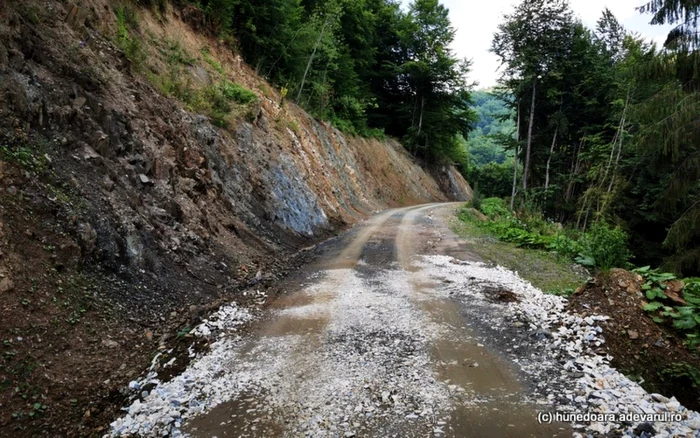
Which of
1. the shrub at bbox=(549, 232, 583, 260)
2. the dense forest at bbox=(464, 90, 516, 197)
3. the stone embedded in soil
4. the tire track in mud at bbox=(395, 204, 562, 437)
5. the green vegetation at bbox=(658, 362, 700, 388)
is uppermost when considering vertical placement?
the dense forest at bbox=(464, 90, 516, 197)

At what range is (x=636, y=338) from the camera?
5.05m

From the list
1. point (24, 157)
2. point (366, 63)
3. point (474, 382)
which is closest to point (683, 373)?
point (474, 382)

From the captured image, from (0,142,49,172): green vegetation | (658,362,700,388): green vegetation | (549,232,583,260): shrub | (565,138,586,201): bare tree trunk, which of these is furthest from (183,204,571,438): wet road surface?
(565,138,586,201): bare tree trunk

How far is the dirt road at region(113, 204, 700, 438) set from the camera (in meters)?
3.68

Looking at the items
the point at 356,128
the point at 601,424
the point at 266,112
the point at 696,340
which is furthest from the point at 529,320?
the point at 356,128

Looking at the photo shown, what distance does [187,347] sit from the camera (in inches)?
207

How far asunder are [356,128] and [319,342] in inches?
1101

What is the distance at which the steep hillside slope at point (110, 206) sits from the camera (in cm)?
422

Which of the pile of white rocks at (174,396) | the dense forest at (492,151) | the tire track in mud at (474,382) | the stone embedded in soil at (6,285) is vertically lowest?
the tire track in mud at (474,382)

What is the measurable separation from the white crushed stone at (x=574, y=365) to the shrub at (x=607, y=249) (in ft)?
8.58

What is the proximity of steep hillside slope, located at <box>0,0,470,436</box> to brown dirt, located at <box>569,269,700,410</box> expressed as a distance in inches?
232

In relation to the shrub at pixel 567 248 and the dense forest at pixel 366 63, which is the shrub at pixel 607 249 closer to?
the shrub at pixel 567 248

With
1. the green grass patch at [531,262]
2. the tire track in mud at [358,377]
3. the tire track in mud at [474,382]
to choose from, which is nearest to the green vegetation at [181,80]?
the tire track in mud at [358,377]

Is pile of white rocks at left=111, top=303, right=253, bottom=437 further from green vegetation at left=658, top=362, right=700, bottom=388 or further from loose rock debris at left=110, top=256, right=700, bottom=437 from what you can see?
green vegetation at left=658, top=362, right=700, bottom=388
